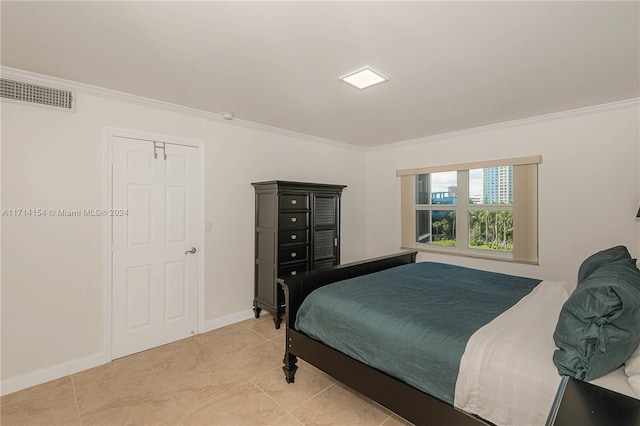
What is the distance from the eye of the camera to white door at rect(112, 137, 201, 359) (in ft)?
9.56

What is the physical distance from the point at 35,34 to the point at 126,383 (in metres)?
2.60

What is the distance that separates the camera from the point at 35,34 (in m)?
1.91

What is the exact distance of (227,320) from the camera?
365 cm

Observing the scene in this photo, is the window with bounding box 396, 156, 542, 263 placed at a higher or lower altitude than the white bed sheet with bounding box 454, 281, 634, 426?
higher

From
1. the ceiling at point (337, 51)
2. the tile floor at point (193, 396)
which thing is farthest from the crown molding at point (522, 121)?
the tile floor at point (193, 396)

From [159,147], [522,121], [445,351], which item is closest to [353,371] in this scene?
[445,351]

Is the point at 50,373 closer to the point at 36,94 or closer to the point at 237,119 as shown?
the point at 36,94

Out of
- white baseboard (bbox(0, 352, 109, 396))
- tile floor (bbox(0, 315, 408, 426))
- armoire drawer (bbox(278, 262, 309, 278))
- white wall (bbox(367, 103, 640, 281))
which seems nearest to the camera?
tile floor (bbox(0, 315, 408, 426))

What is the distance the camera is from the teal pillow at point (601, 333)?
1.28 metres

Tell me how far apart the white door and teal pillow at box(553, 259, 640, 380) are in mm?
3262

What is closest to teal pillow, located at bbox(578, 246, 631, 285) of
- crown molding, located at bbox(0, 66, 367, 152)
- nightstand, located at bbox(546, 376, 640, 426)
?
nightstand, located at bbox(546, 376, 640, 426)

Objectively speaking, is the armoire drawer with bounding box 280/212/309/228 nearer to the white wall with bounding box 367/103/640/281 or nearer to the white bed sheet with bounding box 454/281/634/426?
the white wall with bounding box 367/103/640/281

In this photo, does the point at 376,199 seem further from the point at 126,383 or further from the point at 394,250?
the point at 126,383

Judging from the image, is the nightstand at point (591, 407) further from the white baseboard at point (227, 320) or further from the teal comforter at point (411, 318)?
the white baseboard at point (227, 320)
